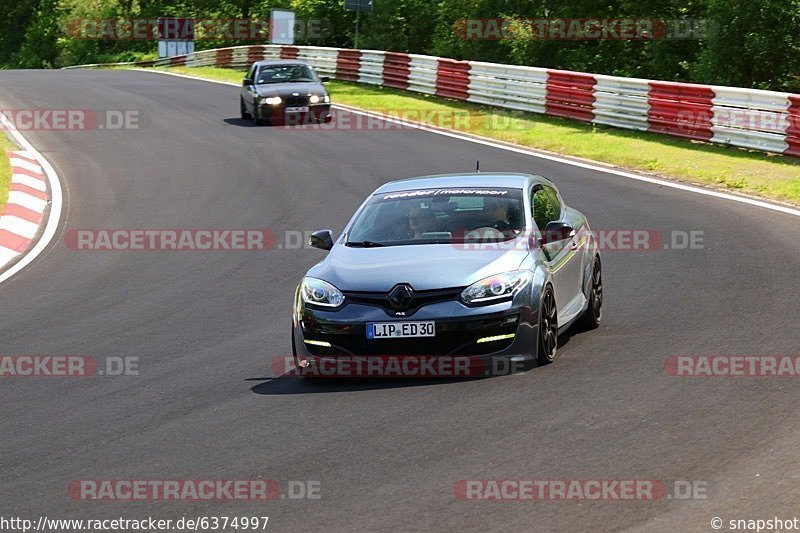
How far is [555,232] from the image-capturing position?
10.1m

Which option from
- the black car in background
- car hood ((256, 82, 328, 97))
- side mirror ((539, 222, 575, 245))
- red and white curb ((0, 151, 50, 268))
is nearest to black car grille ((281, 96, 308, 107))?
the black car in background

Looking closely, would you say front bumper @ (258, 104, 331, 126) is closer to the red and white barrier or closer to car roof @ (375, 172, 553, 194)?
the red and white barrier

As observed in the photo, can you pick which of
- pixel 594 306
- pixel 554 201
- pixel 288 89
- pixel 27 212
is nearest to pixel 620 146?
pixel 288 89

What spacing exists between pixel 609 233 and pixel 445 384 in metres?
7.40

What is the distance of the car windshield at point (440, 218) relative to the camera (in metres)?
10.1

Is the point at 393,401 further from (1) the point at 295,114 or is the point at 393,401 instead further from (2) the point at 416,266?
(1) the point at 295,114

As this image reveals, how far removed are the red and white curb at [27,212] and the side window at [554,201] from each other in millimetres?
6953

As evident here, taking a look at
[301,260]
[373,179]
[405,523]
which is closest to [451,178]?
[301,260]

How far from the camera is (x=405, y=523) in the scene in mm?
6066

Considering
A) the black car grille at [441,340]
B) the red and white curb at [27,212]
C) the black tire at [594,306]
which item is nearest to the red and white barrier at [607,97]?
the black tire at [594,306]

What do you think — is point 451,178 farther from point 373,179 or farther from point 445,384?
point 373,179

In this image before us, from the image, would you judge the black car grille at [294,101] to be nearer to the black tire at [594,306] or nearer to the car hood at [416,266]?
the black tire at [594,306]

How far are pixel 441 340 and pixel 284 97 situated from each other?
21537 millimetres

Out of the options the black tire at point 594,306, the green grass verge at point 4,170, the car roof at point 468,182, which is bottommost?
the green grass verge at point 4,170
